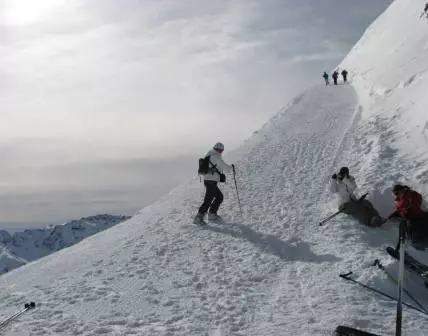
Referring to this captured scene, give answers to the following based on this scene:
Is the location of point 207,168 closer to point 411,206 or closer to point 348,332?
point 411,206

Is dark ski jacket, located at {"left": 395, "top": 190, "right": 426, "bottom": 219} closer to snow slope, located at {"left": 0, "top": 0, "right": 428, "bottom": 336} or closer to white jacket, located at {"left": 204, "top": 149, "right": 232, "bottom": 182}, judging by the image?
snow slope, located at {"left": 0, "top": 0, "right": 428, "bottom": 336}

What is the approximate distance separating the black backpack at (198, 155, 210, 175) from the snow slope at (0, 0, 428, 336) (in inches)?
61.7

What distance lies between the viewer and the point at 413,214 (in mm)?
13039

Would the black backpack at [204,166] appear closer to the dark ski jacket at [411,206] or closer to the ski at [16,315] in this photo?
the dark ski jacket at [411,206]

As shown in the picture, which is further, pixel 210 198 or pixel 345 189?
pixel 210 198

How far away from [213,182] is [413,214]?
568 cm

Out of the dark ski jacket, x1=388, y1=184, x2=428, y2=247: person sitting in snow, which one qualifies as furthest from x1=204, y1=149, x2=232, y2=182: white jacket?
the dark ski jacket

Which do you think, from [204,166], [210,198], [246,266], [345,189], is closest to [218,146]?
[204,166]

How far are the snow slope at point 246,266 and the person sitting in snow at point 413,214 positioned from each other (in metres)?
0.55

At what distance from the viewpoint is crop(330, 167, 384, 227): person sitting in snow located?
1410 centimetres

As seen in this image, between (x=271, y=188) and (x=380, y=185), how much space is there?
13.3 ft

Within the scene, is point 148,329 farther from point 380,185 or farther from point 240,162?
point 240,162

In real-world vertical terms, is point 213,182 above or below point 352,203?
above

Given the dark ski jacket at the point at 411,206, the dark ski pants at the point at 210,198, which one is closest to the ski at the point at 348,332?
the dark ski jacket at the point at 411,206
